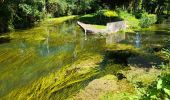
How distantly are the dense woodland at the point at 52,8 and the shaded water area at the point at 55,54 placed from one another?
236 inches

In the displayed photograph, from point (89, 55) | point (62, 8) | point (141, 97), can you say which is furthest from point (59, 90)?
point (62, 8)

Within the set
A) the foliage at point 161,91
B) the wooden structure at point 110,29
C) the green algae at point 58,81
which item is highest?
the foliage at point 161,91

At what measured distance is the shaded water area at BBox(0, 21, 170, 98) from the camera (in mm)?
17547

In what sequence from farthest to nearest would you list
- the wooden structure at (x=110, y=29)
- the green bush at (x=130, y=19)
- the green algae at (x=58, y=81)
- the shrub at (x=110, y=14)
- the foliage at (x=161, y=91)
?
1. the shrub at (x=110, y=14)
2. the green bush at (x=130, y=19)
3. the wooden structure at (x=110, y=29)
4. the green algae at (x=58, y=81)
5. the foliage at (x=161, y=91)

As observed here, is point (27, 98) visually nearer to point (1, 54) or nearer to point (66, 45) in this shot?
point (1, 54)

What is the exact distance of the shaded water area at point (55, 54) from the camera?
1755 cm

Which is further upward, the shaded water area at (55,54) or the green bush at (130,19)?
the green bush at (130,19)

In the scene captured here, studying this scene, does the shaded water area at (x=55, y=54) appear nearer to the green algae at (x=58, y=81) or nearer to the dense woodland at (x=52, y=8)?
the green algae at (x=58, y=81)

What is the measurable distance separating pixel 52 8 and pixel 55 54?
40190 mm

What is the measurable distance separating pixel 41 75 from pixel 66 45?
1032cm

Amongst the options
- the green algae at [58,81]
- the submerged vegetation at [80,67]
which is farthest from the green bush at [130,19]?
the green algae at [58,81]

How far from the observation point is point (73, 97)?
1288 cm

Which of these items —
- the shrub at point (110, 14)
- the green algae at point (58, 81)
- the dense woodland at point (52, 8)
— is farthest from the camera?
the shrub at point (110, 14)

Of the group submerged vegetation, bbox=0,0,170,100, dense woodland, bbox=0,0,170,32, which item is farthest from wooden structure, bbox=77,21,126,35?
dense woodland, bbox=0,0,170,32
